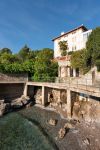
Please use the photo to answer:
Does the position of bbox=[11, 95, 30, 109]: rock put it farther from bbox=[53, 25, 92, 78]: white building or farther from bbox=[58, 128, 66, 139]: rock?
bbox=[58, 128, 66, 139]: rock

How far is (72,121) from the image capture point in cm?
2111

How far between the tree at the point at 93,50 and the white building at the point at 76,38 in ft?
34.5

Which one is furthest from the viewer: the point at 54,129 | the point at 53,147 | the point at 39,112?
the point at 39,112

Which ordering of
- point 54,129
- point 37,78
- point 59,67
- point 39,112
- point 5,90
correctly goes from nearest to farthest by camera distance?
1. point 54,129
2. point 39,112
3. point 5,90
4. point 37,78
5. point 59,67

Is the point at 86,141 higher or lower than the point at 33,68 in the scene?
lower

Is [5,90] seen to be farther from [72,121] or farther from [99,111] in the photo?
[99,111]

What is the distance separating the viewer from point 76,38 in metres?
43.7

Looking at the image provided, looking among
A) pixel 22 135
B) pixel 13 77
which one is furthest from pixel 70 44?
pixel 22 135

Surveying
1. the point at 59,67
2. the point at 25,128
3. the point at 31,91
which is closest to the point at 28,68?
the point at 31,91

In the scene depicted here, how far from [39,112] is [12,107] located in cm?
510

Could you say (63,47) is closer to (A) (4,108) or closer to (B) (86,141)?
(A) (4,108)

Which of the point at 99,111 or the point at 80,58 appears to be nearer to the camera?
the point at 99,111

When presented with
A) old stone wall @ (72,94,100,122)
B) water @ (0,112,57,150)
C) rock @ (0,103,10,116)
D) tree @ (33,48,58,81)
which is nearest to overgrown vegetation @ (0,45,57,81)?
tree @ (33,48,58,81)

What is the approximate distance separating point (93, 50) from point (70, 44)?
684 inches
